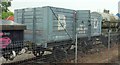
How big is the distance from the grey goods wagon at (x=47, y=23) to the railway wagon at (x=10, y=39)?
990 mm

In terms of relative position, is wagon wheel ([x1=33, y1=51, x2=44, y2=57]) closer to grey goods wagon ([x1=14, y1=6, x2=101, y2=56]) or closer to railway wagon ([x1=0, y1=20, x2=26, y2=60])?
grey goods wagon ([x1=14, y1=6, x2=101, y2=56])

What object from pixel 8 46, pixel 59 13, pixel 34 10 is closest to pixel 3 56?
pixel 8 46

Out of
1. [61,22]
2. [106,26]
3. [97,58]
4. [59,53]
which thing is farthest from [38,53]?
[106,26]

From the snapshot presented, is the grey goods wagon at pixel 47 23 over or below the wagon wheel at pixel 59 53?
over

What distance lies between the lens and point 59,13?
38.2 feet

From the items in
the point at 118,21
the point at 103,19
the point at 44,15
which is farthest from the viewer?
the point at 118,21

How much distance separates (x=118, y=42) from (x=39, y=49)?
10.9 meters

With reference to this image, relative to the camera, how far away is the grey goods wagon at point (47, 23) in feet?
35.5

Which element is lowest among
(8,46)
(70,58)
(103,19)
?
(70,58)

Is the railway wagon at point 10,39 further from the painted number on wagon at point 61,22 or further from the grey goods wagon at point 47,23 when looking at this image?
the painted number on wagon at point 61,22

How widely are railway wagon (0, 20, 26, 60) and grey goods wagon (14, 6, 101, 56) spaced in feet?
3.25

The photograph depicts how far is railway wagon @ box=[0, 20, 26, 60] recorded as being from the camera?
9.31m

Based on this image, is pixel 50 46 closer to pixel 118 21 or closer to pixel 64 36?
pixel 64 36

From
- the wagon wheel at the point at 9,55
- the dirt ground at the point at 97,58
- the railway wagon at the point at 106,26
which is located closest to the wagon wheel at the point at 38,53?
the dirt ground at the point at 97,58
